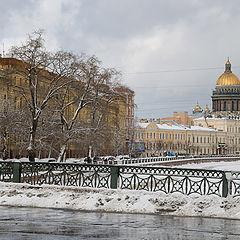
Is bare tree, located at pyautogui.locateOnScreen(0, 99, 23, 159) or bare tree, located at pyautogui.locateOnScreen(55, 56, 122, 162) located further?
bare tree, located at pyautogui.locateOnScreen(0, 99, 23, 159)

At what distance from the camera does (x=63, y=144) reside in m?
39.6

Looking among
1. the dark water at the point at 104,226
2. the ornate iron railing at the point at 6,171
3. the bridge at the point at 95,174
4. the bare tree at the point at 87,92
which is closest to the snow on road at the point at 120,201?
the dark water at the point at 104,226

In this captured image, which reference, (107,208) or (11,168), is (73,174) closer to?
(11,168)

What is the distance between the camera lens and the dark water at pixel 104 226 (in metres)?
12.9

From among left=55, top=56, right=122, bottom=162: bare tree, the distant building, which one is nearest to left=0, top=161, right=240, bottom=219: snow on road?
left=55, top=56, right=122, bottom=162: bare tree

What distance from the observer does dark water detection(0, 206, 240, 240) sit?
12.9 meters

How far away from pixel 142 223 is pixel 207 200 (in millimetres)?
3073

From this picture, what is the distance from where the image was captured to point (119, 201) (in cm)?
1800

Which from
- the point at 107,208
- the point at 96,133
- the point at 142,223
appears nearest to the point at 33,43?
the point at 96,133

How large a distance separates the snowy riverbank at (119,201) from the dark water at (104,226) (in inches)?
27.8

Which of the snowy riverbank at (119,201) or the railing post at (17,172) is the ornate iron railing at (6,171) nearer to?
the railing post at (17,172)

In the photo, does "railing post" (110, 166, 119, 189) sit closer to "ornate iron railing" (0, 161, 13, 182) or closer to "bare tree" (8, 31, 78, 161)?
"ornate iron railing" (0, 161, 13, 182)

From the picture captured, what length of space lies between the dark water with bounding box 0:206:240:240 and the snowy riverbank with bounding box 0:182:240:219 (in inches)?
27.8

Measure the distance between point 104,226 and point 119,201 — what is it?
3.66 m
